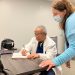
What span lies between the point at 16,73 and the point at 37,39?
135 centimetres

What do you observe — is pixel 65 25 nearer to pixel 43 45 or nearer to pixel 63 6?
pixel 63 6

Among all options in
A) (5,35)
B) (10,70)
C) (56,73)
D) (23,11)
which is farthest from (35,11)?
(10,70)

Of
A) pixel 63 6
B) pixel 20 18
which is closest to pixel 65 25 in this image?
pixel 63 6

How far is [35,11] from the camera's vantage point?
5.94 m

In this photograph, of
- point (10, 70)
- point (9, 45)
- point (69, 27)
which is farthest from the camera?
point (9, 45)

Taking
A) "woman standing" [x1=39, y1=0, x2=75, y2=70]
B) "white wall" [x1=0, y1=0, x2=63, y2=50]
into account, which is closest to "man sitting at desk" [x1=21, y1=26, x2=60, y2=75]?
"woman standing" [x1=39, y1=0, x2=75, y2=70]

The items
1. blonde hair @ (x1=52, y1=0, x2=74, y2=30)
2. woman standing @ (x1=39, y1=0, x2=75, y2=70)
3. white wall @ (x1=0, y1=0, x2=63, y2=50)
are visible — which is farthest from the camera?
white wall @ (x1=0, y1=0, x2=63, y2=50)

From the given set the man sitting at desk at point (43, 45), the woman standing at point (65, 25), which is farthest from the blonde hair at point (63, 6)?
the man sitting at desk at point (43, 45)

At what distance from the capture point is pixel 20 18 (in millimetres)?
5816

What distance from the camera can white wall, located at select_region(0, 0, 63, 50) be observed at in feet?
18.7

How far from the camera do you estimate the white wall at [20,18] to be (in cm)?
570

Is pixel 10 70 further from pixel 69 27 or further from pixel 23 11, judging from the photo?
pixel 23 11

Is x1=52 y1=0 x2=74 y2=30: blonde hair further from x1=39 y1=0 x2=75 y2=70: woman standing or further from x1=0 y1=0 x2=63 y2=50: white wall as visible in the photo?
x1=0 y1=0 x2=63 y2=50: white wall

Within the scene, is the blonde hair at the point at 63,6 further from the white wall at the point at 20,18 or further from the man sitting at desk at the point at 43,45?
the white wall at the point at 20,18
